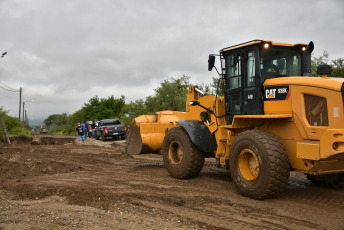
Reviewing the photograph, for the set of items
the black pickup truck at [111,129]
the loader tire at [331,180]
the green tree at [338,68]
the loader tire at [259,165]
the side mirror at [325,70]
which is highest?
the green tree at [338,68]

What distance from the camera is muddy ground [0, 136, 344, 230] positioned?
4.84 metres

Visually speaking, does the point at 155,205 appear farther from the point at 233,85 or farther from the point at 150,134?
the point at 150,134

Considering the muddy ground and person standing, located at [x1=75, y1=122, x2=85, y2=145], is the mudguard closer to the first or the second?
the muddy ground

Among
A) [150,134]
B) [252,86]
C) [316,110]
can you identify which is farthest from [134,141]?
[316,110]

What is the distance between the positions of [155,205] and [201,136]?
251cm

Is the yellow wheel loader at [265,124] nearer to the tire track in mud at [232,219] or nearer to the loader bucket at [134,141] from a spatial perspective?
the tire track in mud at [232,219]

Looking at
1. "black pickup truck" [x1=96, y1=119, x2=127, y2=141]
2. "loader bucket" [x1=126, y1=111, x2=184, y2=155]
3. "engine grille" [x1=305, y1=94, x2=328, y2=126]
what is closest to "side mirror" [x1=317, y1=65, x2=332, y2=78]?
"engine grille" [x1=305, y1=94, x2=328, y2=126]

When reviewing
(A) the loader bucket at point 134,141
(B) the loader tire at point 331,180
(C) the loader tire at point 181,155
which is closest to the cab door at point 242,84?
(C) the loader tire at point 181,155

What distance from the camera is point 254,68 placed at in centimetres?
679

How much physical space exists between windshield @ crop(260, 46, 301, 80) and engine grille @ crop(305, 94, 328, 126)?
3.68 ft

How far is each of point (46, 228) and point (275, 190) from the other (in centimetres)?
367

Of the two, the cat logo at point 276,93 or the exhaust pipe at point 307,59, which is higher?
the exhaust pipe at point 307,59

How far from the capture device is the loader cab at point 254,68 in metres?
6.73

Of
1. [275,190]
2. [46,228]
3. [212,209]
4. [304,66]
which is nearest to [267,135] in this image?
[275,190]
